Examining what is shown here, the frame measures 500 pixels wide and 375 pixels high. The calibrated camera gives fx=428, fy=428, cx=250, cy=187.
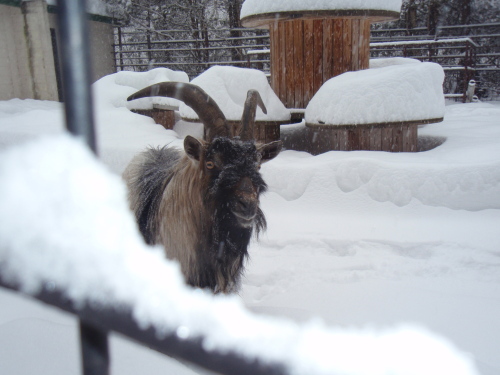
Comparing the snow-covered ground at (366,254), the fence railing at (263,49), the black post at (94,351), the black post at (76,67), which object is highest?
the fence railing at (263,49)

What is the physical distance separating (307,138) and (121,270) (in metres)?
6.96

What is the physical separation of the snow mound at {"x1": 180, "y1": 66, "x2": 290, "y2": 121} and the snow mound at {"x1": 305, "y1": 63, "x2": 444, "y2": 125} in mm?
615

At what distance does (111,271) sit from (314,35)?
6550mm

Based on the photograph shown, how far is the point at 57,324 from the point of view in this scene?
86.1 inches

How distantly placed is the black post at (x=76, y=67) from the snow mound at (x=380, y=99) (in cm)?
513

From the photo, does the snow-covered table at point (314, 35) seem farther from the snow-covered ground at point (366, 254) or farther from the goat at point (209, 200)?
the goat at point (209, 200)

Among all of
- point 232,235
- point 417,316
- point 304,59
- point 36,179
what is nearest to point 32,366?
point 232,235

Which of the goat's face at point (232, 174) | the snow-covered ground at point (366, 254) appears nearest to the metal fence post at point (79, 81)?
the snow-covered ground at point (366, 254)

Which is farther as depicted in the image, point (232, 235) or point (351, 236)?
point (351, 236)

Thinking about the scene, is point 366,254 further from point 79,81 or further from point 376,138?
point 79,81

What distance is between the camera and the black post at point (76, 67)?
0.53 m

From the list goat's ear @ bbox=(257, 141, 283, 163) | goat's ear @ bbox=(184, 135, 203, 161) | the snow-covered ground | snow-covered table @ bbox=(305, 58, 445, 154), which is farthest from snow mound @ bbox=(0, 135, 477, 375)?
snow-covered table @ bbox=(305, 58, 445, 154)

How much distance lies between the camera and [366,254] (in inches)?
158

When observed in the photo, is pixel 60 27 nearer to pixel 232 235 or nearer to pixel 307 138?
pixel 232 235
